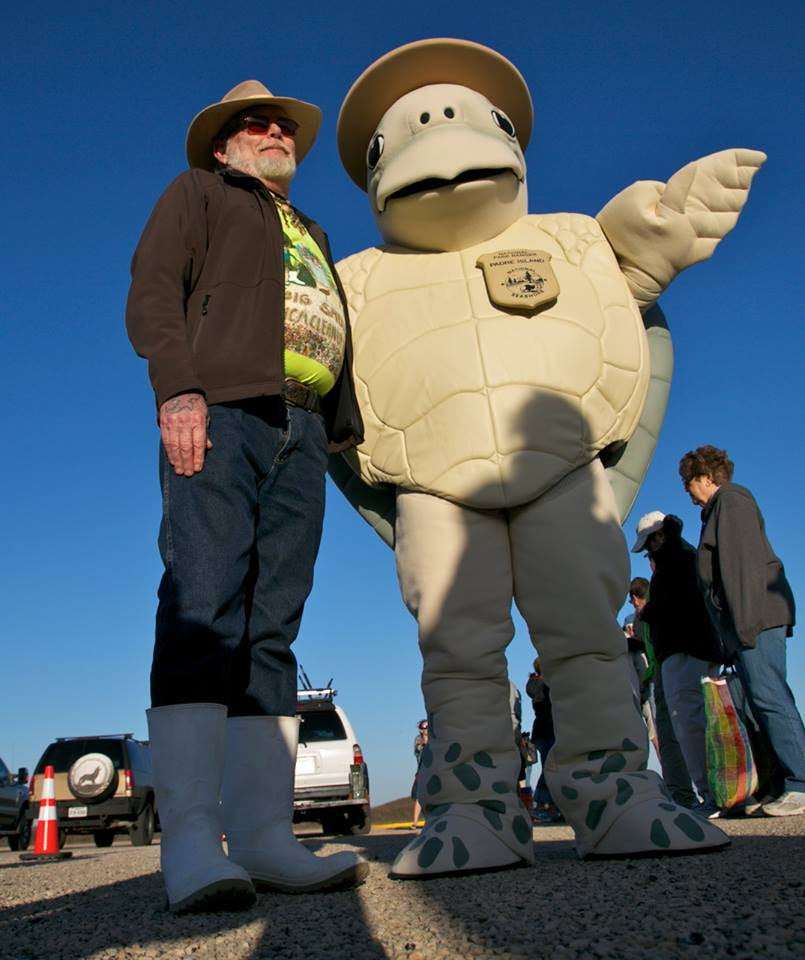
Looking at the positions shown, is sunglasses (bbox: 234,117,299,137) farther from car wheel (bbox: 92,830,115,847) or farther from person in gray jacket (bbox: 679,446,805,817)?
car wheel (bbox: 92,830,115,847)

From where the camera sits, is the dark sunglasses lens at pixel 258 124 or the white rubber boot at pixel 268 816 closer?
the white rubber boot at pixel 268 816

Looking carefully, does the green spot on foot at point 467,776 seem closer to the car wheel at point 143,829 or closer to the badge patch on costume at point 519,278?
the badge patch on costume at point 519,278

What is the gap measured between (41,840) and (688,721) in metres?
5.50

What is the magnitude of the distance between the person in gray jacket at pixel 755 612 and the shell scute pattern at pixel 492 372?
154 cm

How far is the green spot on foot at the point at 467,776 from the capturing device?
97.0 inches

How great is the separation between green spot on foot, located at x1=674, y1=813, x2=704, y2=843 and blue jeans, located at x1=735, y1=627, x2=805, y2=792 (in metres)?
1.96

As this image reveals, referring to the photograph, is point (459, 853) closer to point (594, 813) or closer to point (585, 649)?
point (594, 813)

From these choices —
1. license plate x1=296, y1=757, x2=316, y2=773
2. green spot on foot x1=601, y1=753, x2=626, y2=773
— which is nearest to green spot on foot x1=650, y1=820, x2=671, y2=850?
green spot on foot x1=601, y1=753, x2=626, y2=773

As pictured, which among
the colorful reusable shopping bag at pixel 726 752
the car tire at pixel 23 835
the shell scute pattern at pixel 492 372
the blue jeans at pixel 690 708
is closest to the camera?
the shell scute pattern at pixel 492 372

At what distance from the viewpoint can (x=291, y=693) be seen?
2.36m

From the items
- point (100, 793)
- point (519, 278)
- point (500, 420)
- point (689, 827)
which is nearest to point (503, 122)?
point (519, 278)

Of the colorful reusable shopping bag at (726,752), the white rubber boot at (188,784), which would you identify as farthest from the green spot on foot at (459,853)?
the colorful reusable shopping bag at (726,752)

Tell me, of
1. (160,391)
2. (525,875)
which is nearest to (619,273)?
(160,391)

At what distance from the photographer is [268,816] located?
2.16 metres
